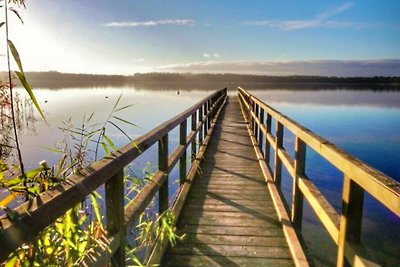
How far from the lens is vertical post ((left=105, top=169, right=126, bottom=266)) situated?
6.90ft

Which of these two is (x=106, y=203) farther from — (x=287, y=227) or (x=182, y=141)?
(x=182, y=141)

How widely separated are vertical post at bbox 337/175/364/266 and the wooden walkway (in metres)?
1.23

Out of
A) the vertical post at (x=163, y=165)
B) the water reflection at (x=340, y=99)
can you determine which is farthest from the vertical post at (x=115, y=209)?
the water reflection at (x=340, y=99)

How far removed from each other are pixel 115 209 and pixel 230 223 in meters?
2.18

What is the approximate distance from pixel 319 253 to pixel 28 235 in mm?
6934

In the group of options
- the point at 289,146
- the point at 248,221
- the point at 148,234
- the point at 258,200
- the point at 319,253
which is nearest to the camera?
the point at 148,234

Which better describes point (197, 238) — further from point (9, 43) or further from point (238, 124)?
point (238, 124)

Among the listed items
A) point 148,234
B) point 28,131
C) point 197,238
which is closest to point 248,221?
point 197,238

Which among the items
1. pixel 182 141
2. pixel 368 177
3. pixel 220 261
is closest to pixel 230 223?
pixel 220 261

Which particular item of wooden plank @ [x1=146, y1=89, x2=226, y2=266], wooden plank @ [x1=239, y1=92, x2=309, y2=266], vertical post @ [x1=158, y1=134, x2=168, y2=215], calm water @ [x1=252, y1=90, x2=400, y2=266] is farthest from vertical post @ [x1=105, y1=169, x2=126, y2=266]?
calm water @ [x1=252, y1=90, x2=400, y2=266]

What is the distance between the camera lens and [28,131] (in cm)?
2803

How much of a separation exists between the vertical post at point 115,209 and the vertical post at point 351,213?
131 centimetres

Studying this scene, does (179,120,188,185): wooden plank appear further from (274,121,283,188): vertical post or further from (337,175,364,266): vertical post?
(337,175,364,266): vertical post

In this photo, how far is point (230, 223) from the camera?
4.04m
